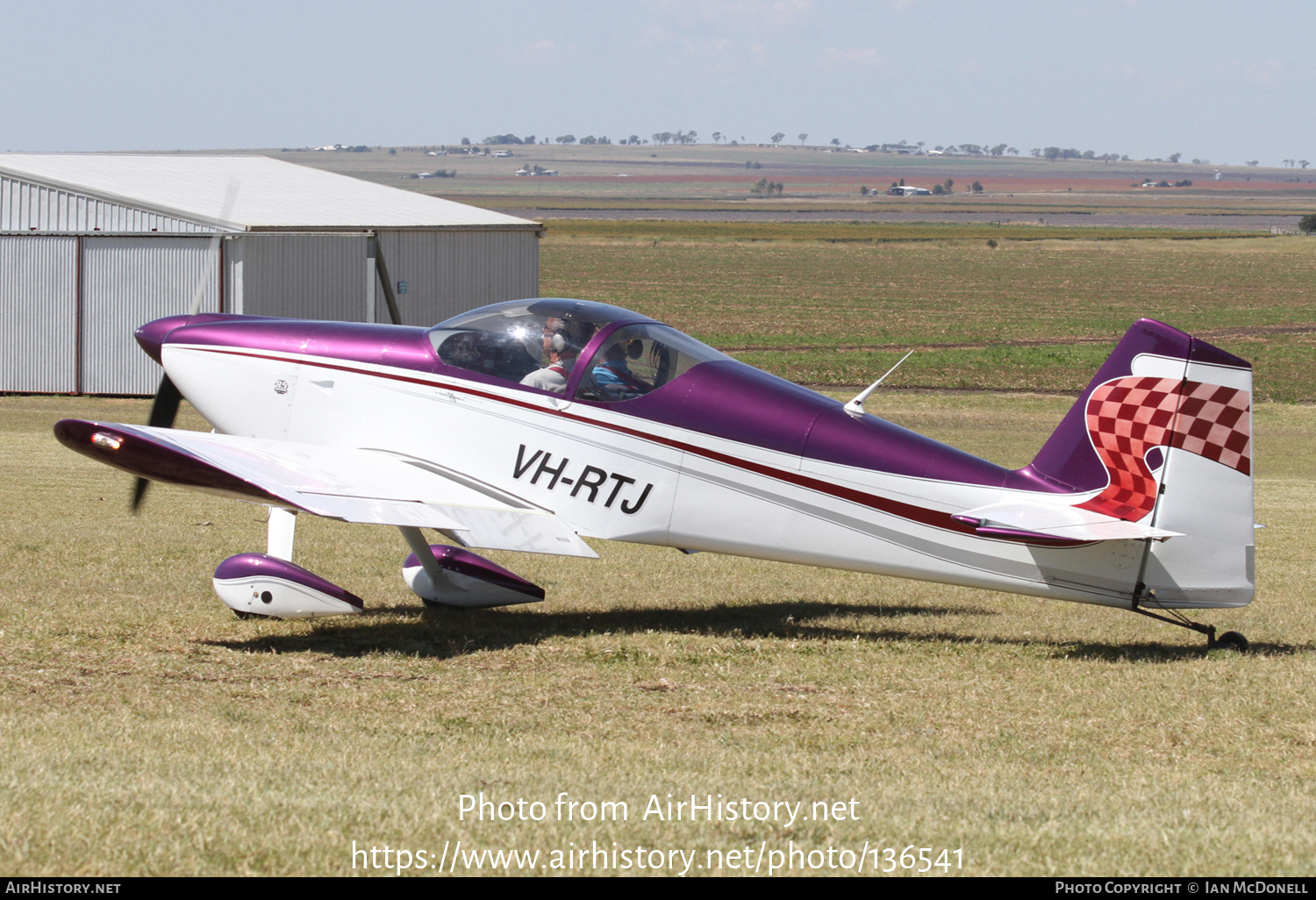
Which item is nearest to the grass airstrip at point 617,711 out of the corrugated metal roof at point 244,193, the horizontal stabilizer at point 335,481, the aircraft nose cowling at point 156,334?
the horizontal stabilizer at point 335,481

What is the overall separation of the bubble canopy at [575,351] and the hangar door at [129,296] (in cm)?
1525

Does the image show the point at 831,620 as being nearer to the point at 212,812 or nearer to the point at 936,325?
the point at 212,812

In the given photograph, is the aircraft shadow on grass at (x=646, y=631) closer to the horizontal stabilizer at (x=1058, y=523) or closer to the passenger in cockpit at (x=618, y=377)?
the horizontal stabilizer at (x=1058, y=523)

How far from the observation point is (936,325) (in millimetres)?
40812

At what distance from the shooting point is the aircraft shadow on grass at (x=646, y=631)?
308 inches

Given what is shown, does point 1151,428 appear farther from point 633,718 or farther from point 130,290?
point 130,290

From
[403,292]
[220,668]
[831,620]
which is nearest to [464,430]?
[220,668]

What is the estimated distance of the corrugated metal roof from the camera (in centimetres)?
2322

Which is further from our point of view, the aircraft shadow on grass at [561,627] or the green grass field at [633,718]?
the aircraft shadow on grass at [561,627]

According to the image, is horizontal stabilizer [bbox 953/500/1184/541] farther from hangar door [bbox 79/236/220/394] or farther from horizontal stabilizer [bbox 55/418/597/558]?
hangar door [bbox 79/236/220/394]

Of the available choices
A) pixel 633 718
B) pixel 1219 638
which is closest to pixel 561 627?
pixel 633 718

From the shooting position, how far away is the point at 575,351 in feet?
26.9

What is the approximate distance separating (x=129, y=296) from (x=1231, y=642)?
19.8 m

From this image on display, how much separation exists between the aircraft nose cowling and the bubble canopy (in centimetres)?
225
